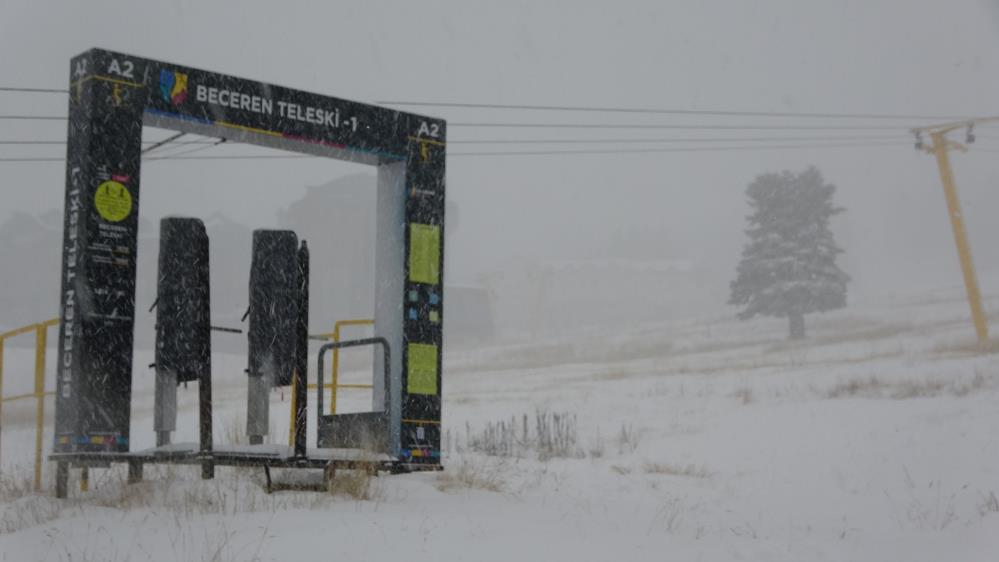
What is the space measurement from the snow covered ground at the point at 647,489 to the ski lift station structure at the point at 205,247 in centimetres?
48

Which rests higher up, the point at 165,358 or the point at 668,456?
the point at 165,358

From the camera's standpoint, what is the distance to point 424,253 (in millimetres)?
11156

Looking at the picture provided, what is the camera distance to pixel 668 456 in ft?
51.5

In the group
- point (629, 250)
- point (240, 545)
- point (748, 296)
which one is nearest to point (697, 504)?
point (240, 545)

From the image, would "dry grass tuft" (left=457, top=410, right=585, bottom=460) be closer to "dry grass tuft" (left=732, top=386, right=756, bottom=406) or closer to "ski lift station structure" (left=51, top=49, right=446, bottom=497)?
"ski lift station structure" (left=51, top=49, right=446, bottom=497)

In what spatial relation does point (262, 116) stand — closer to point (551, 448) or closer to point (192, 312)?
point (192, 312)

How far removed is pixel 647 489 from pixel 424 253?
13.6 feet

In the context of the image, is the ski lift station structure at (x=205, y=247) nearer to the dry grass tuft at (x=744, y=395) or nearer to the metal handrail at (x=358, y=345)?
the metal handrail at (x=358, y=345)

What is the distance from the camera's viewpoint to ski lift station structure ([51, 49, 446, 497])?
Result: 888 centimetres

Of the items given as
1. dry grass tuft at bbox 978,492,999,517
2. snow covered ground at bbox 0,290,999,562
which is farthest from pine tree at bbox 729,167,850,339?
dry grass tuft at bbox 978,492,999,517

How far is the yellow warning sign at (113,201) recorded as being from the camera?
29.4ft

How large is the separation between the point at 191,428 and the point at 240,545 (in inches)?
709

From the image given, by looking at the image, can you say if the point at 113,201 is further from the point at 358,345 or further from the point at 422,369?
the point at 422,369

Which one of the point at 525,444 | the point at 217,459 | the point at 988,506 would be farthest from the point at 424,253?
the point at 988,506
